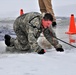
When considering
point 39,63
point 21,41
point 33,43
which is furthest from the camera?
point 21,41

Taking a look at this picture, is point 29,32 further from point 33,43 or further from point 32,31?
point 33,43

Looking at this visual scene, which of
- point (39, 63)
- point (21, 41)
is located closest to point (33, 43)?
point (39, 63)

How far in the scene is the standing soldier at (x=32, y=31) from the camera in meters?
5.19

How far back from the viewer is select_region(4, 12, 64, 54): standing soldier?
5.19 meters

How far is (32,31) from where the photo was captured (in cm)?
524

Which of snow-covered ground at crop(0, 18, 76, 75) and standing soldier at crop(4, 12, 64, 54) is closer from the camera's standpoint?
snow-covered ground at crop(0, 18, 76, 75)

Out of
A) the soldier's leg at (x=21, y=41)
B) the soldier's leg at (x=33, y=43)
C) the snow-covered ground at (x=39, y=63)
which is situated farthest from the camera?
the soldier's leg at (x=21, y=41)

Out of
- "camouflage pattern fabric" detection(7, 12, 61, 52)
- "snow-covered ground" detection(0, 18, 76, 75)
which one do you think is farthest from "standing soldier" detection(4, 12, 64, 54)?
"snow-covered ground" detection(0, 18, 76, 75)

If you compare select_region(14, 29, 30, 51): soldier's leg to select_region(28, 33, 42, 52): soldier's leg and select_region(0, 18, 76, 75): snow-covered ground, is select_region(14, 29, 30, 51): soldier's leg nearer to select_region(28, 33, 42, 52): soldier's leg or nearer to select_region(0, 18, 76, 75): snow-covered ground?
select_region(0, 18, 76, 75): snow-covered ground

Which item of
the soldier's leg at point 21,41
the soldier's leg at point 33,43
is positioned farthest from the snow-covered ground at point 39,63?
the soldier's leg at point 21,41

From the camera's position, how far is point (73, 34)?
7.78 meters

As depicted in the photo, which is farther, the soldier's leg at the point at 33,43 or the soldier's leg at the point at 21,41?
the soldier's leg at the point at 21,41

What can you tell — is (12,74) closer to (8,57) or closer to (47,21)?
(8,57)

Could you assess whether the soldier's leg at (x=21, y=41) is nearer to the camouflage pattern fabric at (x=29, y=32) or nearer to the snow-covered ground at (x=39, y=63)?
the camouflage pattern fabric at (x=29, y=32)
